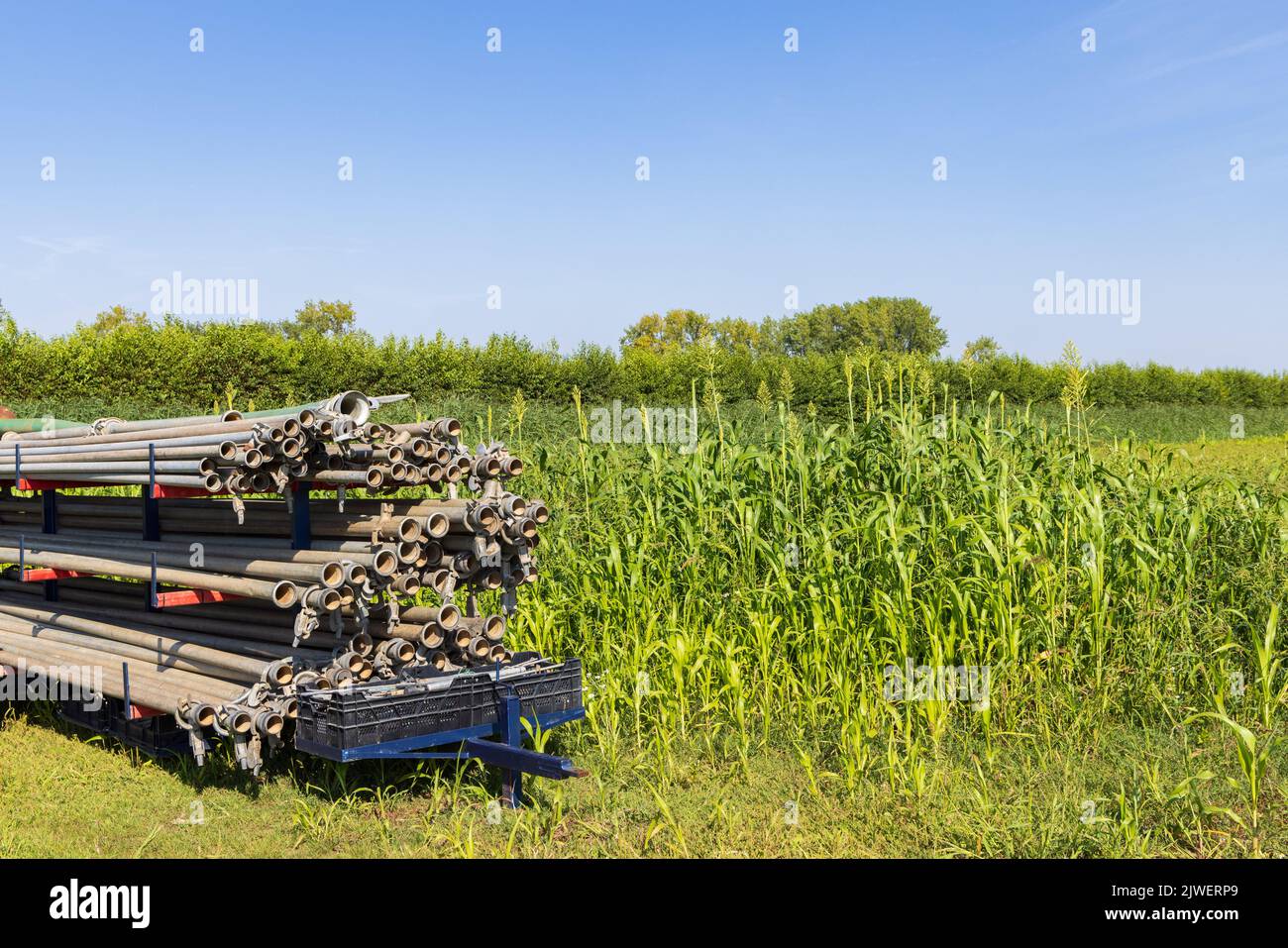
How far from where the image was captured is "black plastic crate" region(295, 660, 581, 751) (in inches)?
203

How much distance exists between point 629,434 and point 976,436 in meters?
3.98

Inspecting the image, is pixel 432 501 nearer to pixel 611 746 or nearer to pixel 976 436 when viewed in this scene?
pixel 611 746

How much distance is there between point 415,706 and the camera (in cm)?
534

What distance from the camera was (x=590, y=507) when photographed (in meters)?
9.16

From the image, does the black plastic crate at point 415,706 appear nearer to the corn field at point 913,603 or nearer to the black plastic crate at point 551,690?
the black plastic crate at point 551,690

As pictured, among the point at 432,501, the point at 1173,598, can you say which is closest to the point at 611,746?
the point at 432,501

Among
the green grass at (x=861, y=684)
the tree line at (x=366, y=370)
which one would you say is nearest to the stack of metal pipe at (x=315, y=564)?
the green grass at (x=861, y=684)

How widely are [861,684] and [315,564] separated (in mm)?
3338

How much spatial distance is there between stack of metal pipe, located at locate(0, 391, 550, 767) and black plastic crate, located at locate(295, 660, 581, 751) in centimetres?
25

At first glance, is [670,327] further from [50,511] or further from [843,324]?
[50,511]

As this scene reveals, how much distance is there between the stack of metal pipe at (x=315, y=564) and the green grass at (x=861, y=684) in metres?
0.66

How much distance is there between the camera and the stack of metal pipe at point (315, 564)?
5.57 meters

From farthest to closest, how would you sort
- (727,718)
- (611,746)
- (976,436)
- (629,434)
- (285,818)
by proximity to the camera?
(629,434) < (976,436) < (727,718) < (611,746) < (285,818)

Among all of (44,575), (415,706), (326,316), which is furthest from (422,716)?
(326,316)
